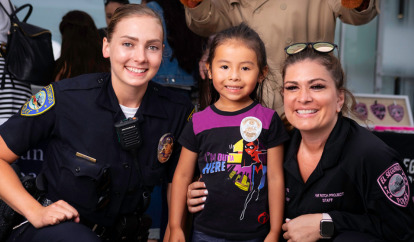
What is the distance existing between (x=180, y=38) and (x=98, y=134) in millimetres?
1250

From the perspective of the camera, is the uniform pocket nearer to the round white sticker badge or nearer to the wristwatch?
the round white sticker badge

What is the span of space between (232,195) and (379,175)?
65 centimetres

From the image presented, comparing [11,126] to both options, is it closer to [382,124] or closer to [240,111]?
[240,111]

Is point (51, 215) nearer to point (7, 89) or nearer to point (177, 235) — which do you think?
point (177, 235)

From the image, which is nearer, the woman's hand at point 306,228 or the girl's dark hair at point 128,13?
the woman's hand at point 306,228

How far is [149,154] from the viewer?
1862 mm

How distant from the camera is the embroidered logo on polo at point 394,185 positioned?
155 centimetres

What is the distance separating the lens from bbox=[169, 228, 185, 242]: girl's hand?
69.4 inches

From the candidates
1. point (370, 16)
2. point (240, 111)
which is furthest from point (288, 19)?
point (240, 111)

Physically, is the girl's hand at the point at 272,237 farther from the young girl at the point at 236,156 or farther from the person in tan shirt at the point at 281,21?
the person in tan shirt at the point at 281,21

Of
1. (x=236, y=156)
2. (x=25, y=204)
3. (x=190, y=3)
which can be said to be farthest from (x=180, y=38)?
(x=25, y=204)

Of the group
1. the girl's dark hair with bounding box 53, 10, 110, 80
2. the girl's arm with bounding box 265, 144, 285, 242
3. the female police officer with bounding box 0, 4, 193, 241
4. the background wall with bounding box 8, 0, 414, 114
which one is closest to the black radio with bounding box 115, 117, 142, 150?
the female police officer with bounding box 0, 4, 193, 241

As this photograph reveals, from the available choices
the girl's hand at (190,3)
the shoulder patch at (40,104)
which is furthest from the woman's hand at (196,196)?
the girl's hand at (190,3)

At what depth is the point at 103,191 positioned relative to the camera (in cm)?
175
